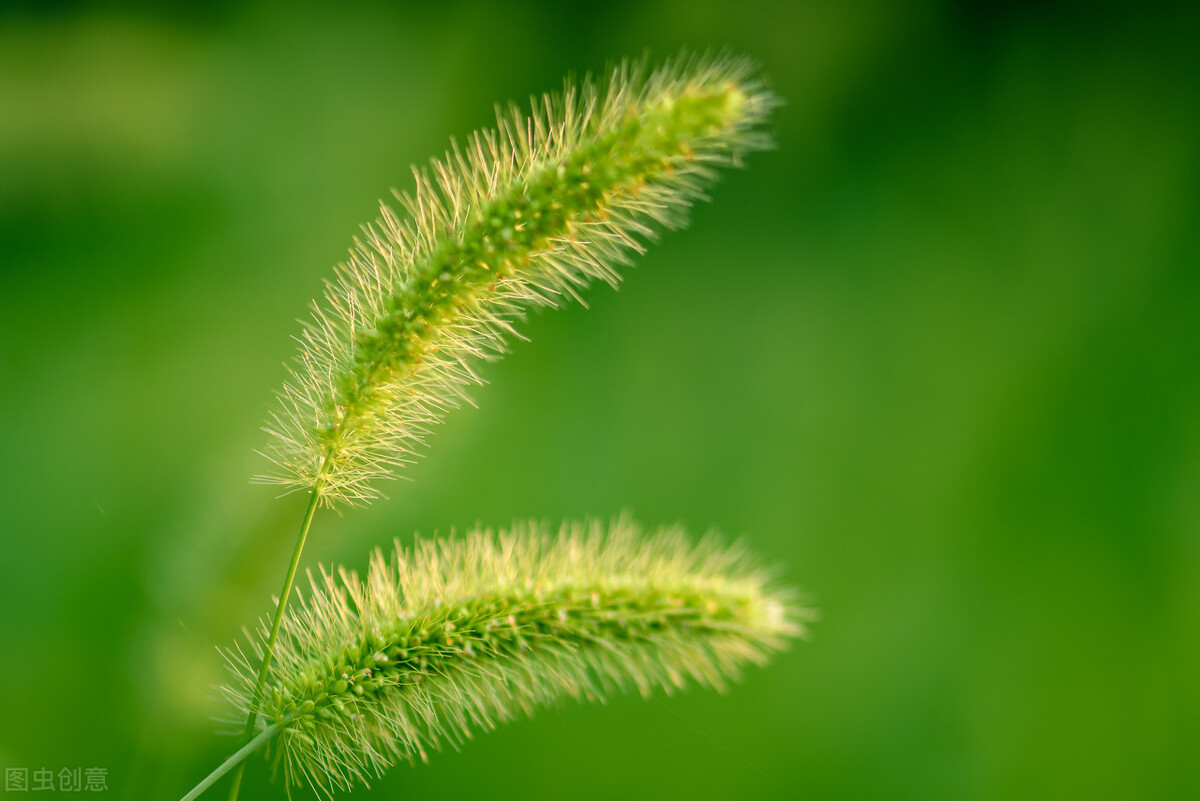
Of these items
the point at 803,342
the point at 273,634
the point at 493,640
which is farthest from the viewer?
the point at 803,342

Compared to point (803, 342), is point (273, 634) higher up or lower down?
lower down

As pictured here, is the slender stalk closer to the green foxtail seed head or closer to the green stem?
the green stem

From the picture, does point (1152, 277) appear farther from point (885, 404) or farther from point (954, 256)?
point (885, 404)

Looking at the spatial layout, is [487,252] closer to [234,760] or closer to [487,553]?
[487,553]

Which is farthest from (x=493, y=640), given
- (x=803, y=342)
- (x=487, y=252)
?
(x=803, y=342)

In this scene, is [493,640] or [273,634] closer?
[273,634]

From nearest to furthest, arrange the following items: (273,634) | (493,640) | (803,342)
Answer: (273,634) < (493,640) < (803,342)

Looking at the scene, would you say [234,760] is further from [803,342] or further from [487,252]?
[803,342]

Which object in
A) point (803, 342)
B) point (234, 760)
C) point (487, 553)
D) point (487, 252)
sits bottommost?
point (234, 760)
